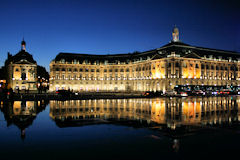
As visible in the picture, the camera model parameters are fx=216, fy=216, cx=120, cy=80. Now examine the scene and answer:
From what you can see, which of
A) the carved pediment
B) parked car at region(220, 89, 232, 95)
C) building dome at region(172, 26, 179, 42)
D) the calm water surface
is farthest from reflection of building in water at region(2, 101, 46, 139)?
building dome at region(172, 26, 179, 42)

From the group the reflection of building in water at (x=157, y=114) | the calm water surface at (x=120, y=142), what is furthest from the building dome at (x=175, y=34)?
the calm water surface at (x=120, y=142)

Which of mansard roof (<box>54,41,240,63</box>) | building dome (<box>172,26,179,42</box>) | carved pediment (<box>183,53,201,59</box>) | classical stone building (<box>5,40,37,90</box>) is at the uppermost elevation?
building dome (<box>172,26,179,42</box>)

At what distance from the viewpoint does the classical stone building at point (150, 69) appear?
90.8 m

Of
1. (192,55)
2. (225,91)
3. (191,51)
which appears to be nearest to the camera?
(225,91)

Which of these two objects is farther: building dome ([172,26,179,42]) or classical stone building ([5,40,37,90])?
classical stone building ([5,40,37,90])

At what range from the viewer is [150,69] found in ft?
329

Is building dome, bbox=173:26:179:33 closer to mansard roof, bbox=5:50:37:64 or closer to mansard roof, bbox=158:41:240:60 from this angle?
mansard roof, bbox=158:41:240:60

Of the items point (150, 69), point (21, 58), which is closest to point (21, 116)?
point (150, 69)

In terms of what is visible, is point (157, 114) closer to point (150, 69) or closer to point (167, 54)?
point (167, 54)

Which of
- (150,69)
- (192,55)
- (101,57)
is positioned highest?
(101,57)

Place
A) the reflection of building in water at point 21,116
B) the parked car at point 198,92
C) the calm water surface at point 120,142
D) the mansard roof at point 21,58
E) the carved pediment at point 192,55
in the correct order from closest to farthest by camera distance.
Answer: the calm water surface at point 120,142, the reflection of building in water at point 21,116, the parked car at point 198,92, the carved pediment at point 192,55, the mansard roof at point 21,58

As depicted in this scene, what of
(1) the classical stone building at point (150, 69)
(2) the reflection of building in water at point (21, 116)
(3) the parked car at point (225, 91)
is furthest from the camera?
(1) the classical stone building at point (150, 69)

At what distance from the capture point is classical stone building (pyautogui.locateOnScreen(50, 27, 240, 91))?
9081 centimetres

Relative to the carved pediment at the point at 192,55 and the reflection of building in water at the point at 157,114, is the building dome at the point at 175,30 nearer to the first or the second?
the carved pediment at the point at 192,55
